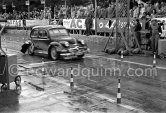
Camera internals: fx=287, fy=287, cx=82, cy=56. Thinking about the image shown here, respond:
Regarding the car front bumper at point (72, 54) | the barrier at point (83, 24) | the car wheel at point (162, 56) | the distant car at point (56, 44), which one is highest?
the barrier at point (83, 24)

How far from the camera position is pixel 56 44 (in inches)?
616

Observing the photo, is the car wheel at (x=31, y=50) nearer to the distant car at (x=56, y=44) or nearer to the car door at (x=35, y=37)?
the distant car at (x=56, y=44)

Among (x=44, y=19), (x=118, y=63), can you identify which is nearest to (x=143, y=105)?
(x=118, y=63)

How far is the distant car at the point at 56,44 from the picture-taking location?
15367 millimetres

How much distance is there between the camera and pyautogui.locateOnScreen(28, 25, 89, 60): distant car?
50.4 ft

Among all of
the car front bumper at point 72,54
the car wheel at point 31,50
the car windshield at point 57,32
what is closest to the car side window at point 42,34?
the car windshield at point 57,32

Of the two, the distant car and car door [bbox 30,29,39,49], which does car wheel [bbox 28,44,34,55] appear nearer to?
the distant car

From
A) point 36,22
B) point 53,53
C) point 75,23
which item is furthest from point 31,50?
point 36,22

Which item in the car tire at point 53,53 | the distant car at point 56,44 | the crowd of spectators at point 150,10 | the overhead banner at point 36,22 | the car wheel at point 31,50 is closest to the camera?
the distant car at point 56,44

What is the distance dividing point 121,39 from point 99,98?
34.5ft

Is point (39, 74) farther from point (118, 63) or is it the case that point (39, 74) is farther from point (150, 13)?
point (150, 13)

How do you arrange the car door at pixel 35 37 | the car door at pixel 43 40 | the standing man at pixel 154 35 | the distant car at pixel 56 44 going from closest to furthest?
the distant car at pixel 56 44, the car door at pixel 43 40, the standing man at pixel 154 35, the car door at pixel 35 37

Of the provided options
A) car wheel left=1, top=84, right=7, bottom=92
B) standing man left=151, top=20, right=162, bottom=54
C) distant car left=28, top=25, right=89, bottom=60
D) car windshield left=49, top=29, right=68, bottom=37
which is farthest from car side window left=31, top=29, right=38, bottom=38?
car wheel left=1, top=84, right=7, bottom=92

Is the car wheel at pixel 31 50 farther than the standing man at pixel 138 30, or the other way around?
the standing man at pixel 138 30
